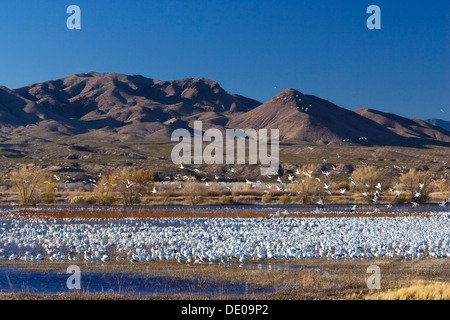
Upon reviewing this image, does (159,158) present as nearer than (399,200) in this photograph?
No

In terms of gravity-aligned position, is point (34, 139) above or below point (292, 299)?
above

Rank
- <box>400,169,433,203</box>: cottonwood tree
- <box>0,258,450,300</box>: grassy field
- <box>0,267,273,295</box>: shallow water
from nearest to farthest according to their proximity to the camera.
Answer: <box>0,258,450,300</box>: grassy field
<box>0,267,273,295</box>: shallow water
<box>400,169,433,203</box>: cottonwood tree

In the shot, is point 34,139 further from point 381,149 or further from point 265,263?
point 265,263

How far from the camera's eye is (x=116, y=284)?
56.5 feet

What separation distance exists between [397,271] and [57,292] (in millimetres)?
10913

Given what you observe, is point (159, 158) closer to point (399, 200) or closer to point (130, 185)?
point (130, 185)

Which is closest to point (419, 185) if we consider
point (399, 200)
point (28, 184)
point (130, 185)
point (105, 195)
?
point (399, 200)

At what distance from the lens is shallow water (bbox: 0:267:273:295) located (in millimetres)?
16147

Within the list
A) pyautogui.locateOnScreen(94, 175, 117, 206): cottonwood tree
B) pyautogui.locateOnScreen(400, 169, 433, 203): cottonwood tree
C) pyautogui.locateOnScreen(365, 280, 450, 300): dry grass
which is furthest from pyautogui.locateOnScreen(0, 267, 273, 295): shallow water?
pyautogui.locateOnScreen(400, 169, 433, 203): cottonwood tree

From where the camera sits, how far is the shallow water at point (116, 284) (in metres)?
16.1

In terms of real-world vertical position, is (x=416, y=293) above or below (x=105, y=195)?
below

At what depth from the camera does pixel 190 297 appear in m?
15.2

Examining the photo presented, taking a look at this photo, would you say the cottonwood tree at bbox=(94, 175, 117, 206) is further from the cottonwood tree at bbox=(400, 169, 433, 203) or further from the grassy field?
the grassy field

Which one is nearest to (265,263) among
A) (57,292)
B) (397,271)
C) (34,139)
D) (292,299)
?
(397,271)
